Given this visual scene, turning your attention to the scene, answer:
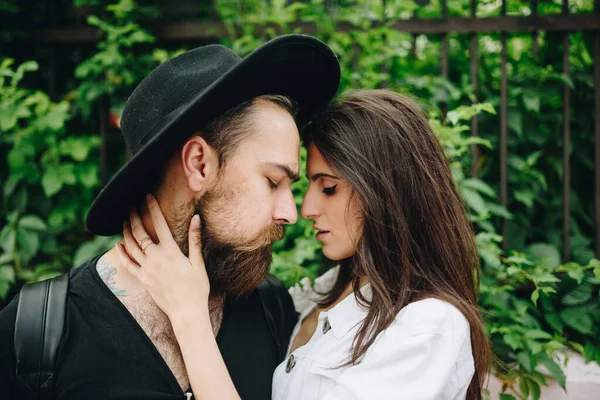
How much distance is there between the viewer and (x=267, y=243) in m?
1.89

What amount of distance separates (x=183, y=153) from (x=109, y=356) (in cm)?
76

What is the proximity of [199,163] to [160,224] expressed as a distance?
0.27m

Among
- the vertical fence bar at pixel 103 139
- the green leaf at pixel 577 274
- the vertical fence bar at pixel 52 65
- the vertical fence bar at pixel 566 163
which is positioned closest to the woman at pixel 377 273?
the green leaf at pixel 577 274

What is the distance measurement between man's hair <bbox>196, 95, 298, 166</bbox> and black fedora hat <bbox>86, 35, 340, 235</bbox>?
55mm

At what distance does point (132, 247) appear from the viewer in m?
1.86

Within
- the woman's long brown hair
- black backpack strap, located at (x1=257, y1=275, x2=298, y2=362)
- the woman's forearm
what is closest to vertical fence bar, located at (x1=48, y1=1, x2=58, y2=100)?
black backpack strap, located at (x1=257, y1=275, x2=298, y2=362)

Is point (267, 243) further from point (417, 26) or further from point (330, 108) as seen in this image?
point (417, 26)


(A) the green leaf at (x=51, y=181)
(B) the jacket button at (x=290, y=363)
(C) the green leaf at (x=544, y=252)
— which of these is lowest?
(C) the green leaf at (x=544, y=252)

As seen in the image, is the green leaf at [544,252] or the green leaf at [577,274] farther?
the green leaf at [544,252]

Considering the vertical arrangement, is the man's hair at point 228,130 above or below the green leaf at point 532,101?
above

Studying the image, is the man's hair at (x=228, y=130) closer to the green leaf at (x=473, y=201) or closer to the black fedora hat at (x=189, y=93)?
the black fedora hat at (x=189, y=93)

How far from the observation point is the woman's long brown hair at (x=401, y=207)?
1882 mm

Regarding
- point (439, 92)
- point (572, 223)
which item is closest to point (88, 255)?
point (439, 92)

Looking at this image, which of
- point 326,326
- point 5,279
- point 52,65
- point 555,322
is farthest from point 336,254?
point 52,65
